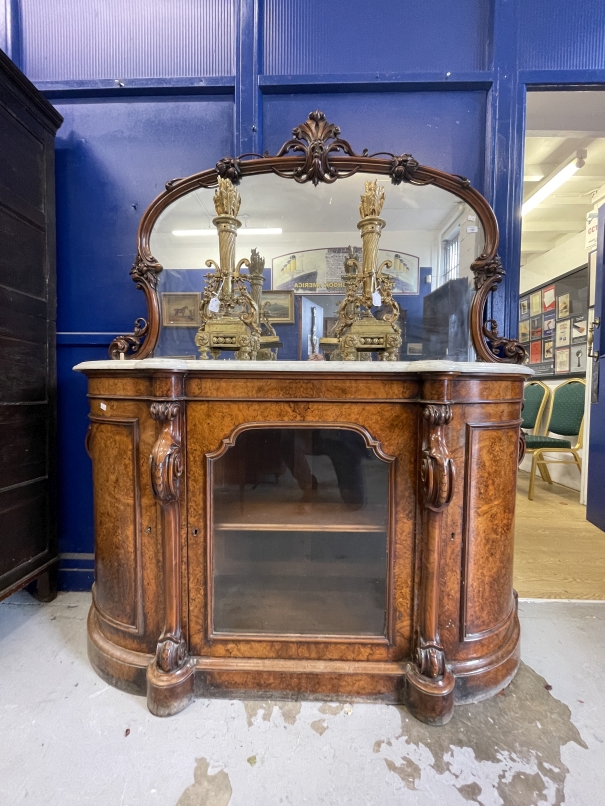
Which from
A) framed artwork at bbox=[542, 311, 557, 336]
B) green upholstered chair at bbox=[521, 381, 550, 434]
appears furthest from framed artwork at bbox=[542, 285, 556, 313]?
green upholstered chair at bbox=[521, 381, 550, 434]

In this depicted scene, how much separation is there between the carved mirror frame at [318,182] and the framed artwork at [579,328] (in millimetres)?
2384

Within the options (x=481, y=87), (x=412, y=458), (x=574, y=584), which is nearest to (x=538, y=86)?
(x=481, y=87)

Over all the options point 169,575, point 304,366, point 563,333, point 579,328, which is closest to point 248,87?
point 304,366

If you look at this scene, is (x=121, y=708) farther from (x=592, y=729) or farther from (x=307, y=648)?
(x=592, y=729)

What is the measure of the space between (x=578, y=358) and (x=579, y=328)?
0.26 m

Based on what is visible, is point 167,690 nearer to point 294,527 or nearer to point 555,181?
point 294,527

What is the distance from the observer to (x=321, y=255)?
132 centimetres

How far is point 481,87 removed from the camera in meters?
1.39

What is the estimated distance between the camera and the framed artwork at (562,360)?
10.7 ft

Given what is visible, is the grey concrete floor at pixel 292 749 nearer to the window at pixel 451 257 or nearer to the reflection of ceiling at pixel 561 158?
the window at pixel 451 257

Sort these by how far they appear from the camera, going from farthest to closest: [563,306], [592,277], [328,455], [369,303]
Result: [563,306] < [592,277] < [369,303] < [328,455]

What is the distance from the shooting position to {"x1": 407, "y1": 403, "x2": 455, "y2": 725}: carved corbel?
89 cm

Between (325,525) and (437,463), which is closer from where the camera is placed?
(437,463)

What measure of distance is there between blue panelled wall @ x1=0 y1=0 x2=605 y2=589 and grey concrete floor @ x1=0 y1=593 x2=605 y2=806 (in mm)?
1086
